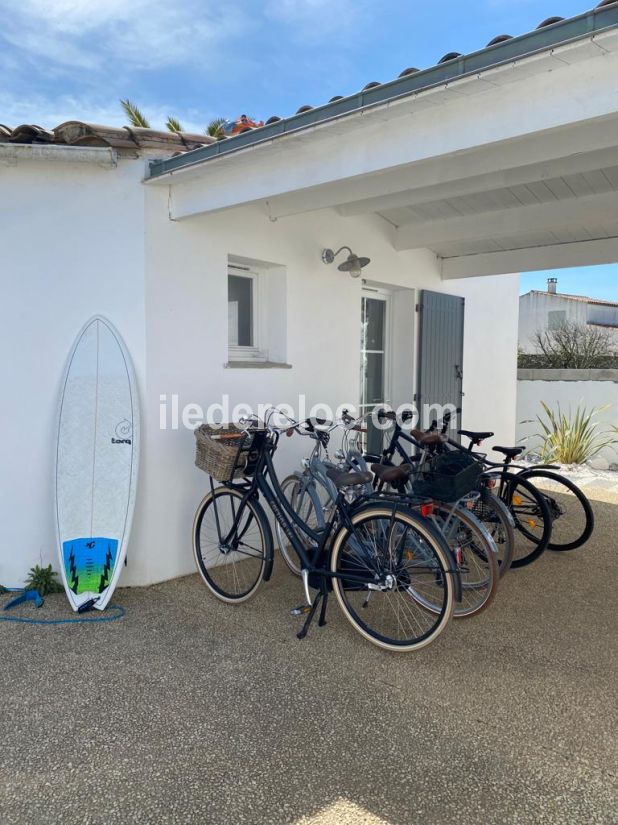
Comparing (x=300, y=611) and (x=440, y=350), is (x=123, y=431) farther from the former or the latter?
(x=440, y=350)

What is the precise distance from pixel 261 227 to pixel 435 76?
220 centimetres

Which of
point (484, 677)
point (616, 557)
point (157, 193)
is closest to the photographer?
point (484, 677)

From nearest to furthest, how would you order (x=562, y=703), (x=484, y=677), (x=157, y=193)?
(x=562, y=703)
(x=484, y=677)
(x=157, y=193)

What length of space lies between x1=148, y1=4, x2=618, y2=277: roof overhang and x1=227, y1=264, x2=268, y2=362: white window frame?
511 millimetres

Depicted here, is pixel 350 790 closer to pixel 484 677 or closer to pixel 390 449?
pixel 484 677

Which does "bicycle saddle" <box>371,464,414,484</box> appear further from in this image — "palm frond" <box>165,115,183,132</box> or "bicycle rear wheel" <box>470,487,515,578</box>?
"palm frond" <box>165,115,183,132</box>

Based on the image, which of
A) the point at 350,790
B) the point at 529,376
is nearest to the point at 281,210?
the point at 350,790

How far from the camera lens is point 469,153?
286 centimetres

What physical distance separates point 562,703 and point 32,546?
10.8 feet

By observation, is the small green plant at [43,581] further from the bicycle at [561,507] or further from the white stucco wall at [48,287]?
the bicycle at [561,507]

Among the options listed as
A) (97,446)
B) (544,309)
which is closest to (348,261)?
(97,446)

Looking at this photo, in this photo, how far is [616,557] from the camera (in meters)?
4.46

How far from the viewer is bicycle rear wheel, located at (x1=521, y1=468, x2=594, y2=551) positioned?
4184 millimetres

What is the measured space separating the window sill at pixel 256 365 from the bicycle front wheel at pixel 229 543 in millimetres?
1003
